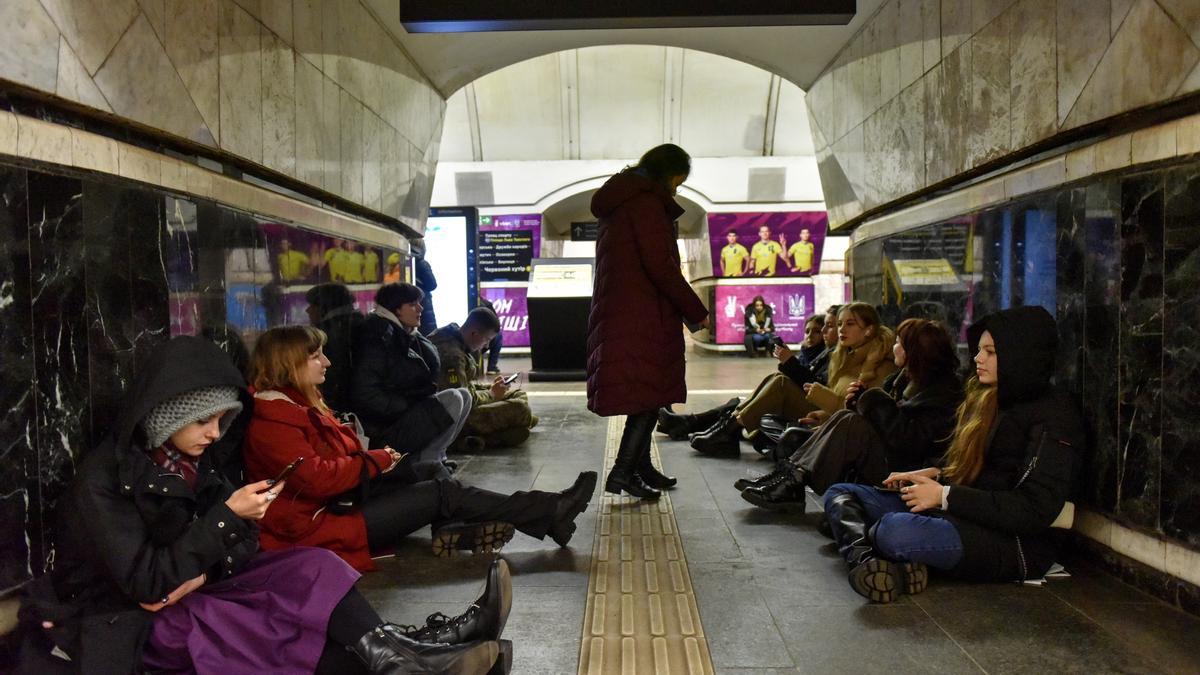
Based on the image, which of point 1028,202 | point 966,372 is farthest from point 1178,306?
point 966,372

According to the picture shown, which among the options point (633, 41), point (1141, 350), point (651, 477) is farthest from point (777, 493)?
point (633, 41)

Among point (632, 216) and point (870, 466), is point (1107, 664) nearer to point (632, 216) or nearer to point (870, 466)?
point (870, 466)

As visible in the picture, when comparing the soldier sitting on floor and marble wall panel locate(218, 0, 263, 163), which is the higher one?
marble wall panel locate(218, 0, 263, 163)

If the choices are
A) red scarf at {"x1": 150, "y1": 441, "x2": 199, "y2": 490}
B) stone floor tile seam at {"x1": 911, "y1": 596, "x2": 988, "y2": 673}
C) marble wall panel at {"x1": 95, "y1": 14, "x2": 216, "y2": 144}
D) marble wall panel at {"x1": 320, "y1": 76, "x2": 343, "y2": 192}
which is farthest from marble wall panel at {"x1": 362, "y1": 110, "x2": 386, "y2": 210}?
stone floor tile seam at {"x1": 911, "y1": 596, "x2": 988, "y2": 673}

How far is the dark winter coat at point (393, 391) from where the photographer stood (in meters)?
5.14

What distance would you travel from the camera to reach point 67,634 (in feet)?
7.23

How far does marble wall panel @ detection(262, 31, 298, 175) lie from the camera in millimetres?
4594

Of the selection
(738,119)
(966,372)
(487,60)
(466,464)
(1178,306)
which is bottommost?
(466,464)

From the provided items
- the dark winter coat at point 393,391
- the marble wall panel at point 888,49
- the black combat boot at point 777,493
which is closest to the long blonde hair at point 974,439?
the black combat boot at point 777,493

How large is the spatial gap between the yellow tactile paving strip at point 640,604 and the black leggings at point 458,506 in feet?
1.03

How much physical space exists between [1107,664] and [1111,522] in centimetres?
100

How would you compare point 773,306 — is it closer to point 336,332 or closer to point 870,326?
point 870,326

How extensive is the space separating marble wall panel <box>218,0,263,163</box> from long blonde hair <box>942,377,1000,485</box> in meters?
3.38

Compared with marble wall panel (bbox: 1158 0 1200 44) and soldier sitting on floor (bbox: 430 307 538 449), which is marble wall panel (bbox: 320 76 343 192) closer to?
soldier sitting on floor (bbox: 430 307 538 449)
